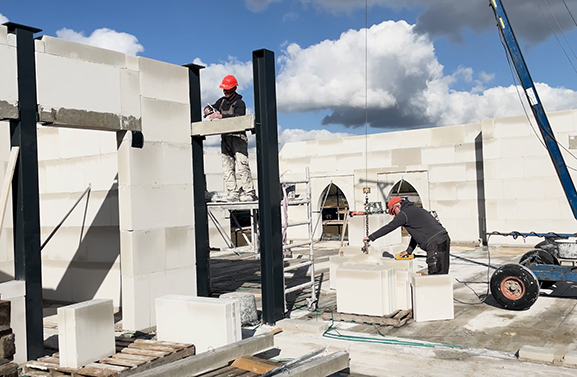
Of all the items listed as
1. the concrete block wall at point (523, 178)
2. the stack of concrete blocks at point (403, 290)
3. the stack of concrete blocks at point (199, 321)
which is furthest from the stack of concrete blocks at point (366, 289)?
the concrete block wall at point (523, 178)

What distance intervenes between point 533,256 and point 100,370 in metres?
8.37

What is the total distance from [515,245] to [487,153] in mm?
3737

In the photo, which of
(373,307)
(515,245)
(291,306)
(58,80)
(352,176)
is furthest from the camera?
(352,176)

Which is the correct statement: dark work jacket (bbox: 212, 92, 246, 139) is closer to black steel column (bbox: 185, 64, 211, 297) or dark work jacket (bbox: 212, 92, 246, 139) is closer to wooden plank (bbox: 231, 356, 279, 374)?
black steel column (bbox: 185, 64, 211, 297)

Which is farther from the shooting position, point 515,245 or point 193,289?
point 515,245

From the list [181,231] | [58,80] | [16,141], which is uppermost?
[58,80]

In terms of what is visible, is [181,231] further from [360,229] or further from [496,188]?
[496,188]

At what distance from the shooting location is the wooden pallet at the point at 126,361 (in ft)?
20.8

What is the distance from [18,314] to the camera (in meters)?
7.30

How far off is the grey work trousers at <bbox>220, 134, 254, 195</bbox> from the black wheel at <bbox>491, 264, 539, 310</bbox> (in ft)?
16.6

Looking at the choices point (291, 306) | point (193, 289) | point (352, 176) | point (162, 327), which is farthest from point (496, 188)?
point (162, 327)

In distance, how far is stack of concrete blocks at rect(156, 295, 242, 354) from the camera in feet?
23.5

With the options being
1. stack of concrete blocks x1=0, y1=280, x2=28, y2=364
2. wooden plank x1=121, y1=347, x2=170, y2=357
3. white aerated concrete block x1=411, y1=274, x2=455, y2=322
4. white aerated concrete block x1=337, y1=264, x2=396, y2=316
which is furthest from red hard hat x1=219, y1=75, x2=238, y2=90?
wooden plank x1=121, y1=347, x2=170, y2=357

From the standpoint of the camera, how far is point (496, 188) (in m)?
21.3
